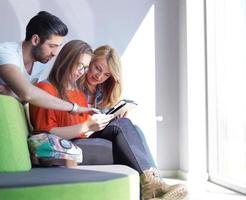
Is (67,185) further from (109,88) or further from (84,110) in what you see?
(109,88)

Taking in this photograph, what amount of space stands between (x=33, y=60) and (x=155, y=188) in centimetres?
134

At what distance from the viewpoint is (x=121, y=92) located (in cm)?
339

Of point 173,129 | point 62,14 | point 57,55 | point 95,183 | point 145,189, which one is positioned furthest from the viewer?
point 173,129

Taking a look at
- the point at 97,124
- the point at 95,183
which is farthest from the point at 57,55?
the point at 95,183

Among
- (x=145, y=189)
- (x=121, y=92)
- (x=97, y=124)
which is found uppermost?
(x=121, y=92)

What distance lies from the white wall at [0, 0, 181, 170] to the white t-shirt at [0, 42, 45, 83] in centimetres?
45

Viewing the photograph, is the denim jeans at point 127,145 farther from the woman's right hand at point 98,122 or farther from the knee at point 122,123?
the woman's right hand at point 98,122

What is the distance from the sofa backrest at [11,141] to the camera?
67.1 inches

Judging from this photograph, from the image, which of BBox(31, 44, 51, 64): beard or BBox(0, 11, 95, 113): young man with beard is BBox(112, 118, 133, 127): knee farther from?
BBox(31, 44, 51, 64): beard

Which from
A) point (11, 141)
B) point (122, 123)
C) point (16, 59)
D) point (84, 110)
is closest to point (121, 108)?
point (84, 110)

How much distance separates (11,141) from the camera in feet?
5.72
